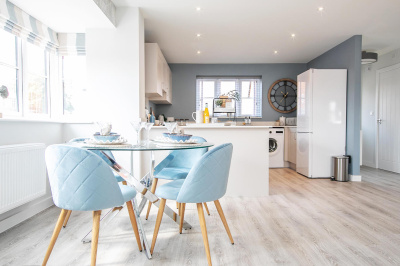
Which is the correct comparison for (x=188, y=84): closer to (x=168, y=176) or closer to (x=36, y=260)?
(x=168, y=176)

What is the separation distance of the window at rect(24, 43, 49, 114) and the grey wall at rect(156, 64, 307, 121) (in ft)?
9.78

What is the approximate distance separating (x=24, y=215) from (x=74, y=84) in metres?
1.88

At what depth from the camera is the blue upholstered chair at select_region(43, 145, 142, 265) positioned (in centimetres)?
134

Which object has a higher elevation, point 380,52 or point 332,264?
point 380,52

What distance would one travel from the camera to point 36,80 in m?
2.98

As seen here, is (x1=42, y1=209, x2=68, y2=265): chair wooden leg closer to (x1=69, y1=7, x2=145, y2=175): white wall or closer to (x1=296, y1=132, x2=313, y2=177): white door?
(x1=69, y1=7, x2=145, y2=175): white wall

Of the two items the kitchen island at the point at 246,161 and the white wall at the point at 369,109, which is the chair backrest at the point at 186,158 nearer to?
the kitchen island at the point at 246,161

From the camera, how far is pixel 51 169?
1.40 metres

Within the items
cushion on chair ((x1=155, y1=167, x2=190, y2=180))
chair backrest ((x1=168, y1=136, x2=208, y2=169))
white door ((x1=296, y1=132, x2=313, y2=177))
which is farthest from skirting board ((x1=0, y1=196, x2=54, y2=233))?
white door ((x1=296, y1=132, x2=313, y2=177))

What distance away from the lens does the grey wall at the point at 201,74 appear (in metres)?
6.00

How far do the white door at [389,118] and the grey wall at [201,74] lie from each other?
5.46 ft

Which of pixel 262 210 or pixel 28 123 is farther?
pixel 262 210

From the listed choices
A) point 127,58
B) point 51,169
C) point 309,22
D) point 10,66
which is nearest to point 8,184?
point 51,169

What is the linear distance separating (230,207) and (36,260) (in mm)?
1809
